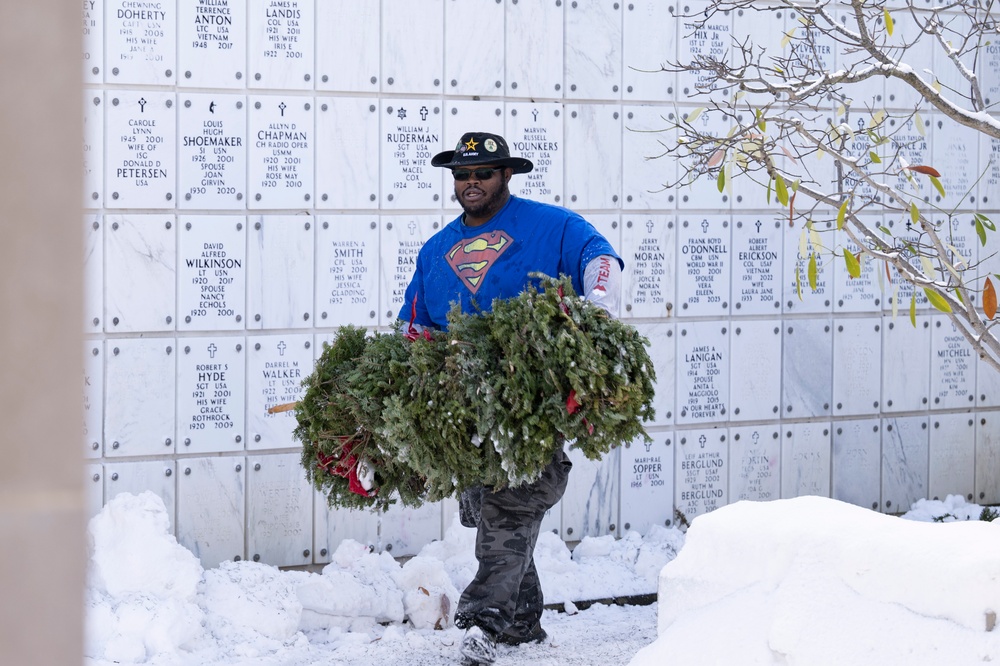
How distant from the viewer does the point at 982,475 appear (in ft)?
24.3

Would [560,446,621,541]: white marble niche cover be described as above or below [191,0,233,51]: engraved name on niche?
below

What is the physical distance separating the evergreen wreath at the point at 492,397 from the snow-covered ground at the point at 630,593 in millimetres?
806

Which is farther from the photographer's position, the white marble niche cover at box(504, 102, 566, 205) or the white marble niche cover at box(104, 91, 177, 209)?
the white marble niche cover at box(504, 102, 566, 205)

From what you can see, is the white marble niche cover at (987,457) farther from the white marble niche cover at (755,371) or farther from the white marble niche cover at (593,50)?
the white marble niche cover at (593,50)

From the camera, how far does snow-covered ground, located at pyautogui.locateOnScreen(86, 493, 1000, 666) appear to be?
2766 mm

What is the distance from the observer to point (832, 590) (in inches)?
115

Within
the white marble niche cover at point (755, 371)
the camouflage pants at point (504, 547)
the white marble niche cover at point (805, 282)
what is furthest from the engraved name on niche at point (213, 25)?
the white marble niche cover at point (805, 282)

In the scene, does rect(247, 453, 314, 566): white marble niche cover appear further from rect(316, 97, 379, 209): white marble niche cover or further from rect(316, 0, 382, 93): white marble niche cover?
rect(316, 0, 382, 93): white marble niche cover

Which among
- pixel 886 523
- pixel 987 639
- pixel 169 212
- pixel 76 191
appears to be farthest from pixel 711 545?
pixel 169 212

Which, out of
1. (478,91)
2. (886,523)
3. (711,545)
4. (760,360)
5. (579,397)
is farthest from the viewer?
(760,360)

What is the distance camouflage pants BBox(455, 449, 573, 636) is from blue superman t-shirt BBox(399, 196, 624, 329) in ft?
2.34

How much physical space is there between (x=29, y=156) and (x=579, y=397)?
3.52 m

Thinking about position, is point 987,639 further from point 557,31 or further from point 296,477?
point 557,31

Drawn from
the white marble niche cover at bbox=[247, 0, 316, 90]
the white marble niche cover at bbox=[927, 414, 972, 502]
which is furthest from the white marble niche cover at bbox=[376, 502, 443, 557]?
the white marble niche cover at bbox=[927, 414, 972, 502]
